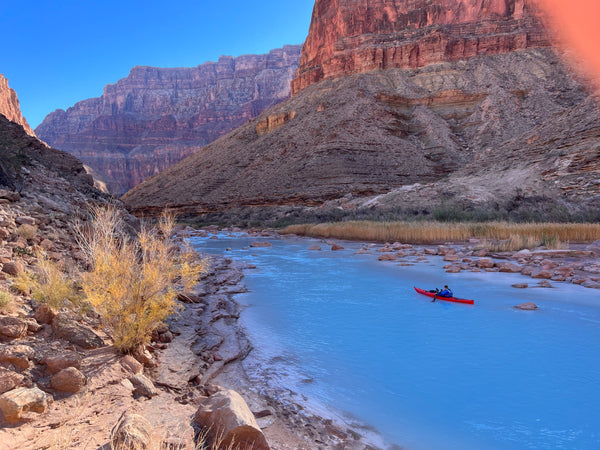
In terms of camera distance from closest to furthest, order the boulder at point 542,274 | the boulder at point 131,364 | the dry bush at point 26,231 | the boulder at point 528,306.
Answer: the boulder at point 131,364 < the dry bush at point 26,231 < the boulder at point 528,306 < the boulder at point 542,274

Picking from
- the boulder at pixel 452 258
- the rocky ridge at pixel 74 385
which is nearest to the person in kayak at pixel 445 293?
the boulder at pixel 452 258

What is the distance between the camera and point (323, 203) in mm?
34000

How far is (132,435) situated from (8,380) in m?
1.45

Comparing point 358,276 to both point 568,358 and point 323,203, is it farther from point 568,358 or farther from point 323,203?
point 323,203

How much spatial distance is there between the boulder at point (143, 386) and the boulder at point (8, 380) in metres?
0.93

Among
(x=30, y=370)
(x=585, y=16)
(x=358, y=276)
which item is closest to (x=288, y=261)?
(x=358, y=276)

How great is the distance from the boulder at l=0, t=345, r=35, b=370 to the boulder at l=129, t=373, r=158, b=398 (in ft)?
2.98

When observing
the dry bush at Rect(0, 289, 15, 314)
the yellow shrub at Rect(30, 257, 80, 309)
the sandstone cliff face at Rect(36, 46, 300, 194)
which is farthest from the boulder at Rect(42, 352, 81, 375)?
the sandstone cliff face at Rect(36, 46, 300, 194)

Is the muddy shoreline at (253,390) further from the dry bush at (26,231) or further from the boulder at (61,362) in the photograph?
the dry bush at (26,231)

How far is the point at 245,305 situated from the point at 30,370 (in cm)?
493

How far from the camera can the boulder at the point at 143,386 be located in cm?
351

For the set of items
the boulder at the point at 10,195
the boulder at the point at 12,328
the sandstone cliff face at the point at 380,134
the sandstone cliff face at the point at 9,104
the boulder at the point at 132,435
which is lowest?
the boulder at the point at 132,435

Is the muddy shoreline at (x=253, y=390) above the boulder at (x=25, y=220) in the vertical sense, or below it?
below

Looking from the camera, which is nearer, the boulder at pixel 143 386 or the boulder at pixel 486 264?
the boulder at pixel 143 386
